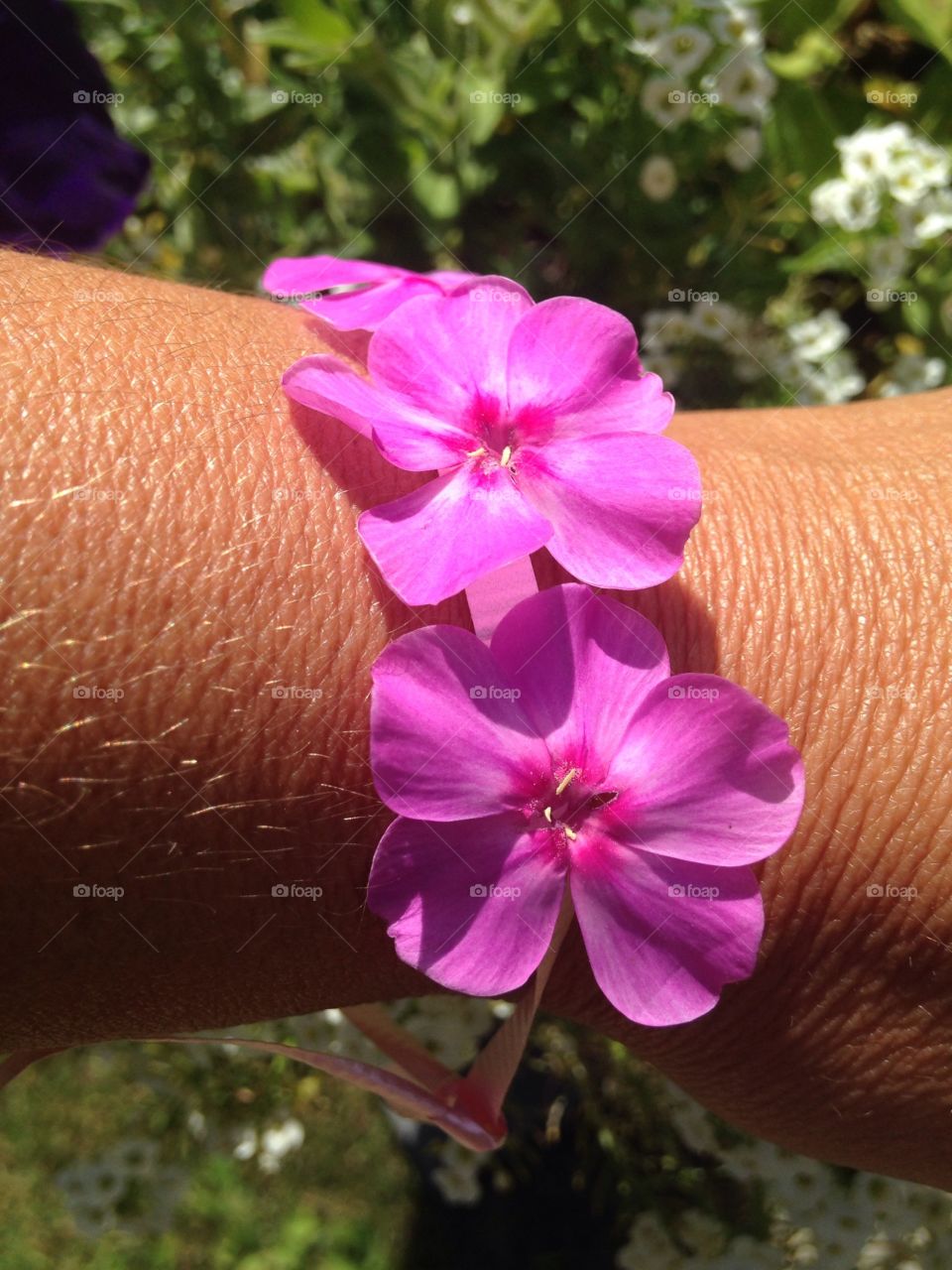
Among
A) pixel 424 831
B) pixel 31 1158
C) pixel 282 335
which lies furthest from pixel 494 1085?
pixel 31 1158

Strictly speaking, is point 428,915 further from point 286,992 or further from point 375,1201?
point 375,1201

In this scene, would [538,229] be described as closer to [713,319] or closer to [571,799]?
[713,319]

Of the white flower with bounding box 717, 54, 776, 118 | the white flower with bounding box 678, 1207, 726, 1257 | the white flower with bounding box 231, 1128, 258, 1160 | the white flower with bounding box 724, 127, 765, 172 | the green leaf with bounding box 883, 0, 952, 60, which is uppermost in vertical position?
the green leaf with bounding box 883, 0, 952, 60

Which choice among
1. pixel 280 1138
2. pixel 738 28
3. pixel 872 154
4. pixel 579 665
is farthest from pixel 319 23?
pixel 280 1138

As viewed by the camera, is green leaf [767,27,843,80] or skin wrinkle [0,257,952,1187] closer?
skin wrinkle [0,257,952,1187]

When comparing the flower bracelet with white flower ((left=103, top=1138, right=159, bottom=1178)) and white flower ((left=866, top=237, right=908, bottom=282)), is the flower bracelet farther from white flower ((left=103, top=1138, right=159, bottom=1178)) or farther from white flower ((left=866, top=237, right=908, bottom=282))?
white flower ((left=866, top=237, right=908, bottom=282))

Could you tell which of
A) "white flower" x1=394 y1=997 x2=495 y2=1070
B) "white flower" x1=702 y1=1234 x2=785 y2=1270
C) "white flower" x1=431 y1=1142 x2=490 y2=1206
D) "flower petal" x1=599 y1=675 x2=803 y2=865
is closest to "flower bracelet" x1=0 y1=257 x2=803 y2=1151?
"flower petal" x1=599 y1=675 x2=803 y2=865
